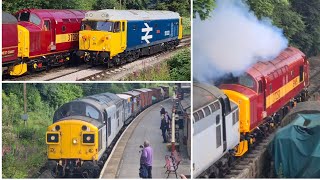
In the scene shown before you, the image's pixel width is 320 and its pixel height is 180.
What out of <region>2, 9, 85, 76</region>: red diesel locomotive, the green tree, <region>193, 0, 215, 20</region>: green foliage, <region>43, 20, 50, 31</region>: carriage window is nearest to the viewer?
<region>193, 0, 215, 20</region>: green foliage

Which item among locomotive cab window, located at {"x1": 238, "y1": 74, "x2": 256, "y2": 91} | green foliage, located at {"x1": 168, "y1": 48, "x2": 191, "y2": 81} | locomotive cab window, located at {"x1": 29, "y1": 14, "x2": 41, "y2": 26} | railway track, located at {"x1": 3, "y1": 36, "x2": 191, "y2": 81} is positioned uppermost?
locomotive cab window, located at {"x1": 29, "y1": 14, "x2": 41, "y2": 26}

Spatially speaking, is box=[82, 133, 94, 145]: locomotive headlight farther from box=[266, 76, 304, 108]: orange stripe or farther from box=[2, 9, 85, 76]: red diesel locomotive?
box=[266, 76, 304, 108]: orange stripe

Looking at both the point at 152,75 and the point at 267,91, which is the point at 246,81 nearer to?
the point at 267,91

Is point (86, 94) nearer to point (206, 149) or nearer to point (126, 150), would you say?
point (126, 150)

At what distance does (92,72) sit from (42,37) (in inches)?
42.3

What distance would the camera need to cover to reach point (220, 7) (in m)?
7.55

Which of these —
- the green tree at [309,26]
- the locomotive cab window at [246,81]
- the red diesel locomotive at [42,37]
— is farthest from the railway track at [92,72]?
the green tree at [309,26]

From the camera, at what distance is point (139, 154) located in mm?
Result: 7371

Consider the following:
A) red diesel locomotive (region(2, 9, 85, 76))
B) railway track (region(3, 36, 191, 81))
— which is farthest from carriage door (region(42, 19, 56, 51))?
railway track (region(3, 36, 191, 81))

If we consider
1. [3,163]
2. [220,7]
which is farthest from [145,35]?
[3,163]

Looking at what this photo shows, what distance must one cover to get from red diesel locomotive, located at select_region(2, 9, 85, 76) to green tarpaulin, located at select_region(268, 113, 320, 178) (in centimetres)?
315

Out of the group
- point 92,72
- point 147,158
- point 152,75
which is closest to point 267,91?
point 152,75

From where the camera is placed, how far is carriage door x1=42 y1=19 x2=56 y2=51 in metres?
8.34

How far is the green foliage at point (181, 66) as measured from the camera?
733 centimetres
